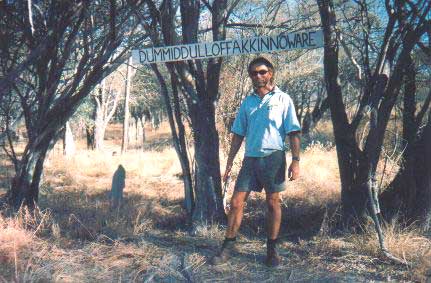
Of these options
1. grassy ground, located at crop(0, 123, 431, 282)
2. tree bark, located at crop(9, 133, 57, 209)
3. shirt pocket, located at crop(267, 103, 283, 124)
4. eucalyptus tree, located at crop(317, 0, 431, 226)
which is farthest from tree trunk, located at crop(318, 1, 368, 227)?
tree bark, located at crop(9, 133, 57, 209)

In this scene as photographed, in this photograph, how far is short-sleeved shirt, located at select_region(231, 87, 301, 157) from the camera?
4.25m

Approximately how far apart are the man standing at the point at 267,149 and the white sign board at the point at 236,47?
0.40 m

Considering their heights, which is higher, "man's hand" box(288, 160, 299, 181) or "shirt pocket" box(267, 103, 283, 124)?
"shirt pocket" box(267, 103, 283, 124)

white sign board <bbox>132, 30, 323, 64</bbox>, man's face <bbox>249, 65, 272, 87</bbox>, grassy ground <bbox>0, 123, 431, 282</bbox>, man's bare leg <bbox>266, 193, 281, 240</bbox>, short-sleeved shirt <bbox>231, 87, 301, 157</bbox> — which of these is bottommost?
grassy ground <bbox>0, 123, 431, 282</bbox>

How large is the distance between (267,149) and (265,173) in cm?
21

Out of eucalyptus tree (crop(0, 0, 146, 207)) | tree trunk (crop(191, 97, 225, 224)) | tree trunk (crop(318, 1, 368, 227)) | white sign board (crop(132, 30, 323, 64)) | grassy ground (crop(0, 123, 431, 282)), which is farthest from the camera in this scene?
eucalyptus tree (crop(0, 0, 146, 207))

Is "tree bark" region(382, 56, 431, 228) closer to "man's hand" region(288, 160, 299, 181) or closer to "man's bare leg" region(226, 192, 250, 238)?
"man's hand" region(288, 160, 299, 181)

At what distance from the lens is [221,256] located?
Answer: 438 centimetres

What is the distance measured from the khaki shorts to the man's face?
0.64 meters

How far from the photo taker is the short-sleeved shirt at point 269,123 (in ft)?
13.9

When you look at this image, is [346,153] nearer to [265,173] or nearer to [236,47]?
[265,173]

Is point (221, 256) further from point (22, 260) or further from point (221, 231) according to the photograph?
point (22, 260)

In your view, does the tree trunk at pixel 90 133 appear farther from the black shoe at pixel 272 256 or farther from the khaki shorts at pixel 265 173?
the black shoe at pixel 272 256

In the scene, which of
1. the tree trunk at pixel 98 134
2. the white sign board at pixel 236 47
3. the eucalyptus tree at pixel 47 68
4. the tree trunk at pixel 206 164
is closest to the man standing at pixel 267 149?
the white sign board at pixel 236 47
